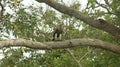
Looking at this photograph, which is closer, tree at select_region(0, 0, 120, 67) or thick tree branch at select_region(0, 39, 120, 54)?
thick tree branch at select_region(0, 39, 120, 54)

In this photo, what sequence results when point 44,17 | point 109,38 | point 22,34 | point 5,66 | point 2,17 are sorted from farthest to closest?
1. point 44,17
2. point 5,66
3. point 109,38
4. point 22,34
5. point 2,17

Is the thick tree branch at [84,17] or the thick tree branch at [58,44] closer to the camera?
the thick tree branch at [58,44]

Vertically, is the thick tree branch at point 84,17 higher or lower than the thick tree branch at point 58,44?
higher

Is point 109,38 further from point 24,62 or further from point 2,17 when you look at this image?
point 24,62

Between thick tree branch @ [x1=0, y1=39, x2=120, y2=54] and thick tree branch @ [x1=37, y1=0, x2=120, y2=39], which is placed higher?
thick tree branch @ [x1=37, y1=0, x2=120, y2=39]

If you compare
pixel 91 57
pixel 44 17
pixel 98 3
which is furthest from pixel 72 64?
pixel 44 17

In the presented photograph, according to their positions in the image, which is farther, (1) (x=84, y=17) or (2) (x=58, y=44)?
(1) (x=84, y=17)

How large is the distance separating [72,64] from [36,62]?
2112 mm

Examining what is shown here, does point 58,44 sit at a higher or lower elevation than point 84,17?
lower

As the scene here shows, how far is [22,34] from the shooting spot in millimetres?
8375

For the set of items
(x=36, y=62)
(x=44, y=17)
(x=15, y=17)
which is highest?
(x=15, y=17)

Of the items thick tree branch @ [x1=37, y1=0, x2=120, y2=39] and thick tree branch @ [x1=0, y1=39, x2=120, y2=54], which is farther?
thick tree branch @ [x1=37, y1=0, x2=120, y2=39]

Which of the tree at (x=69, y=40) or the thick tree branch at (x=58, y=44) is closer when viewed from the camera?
the thick tree branch at (x=58, y=44)

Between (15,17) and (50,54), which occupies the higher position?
(15,17)
